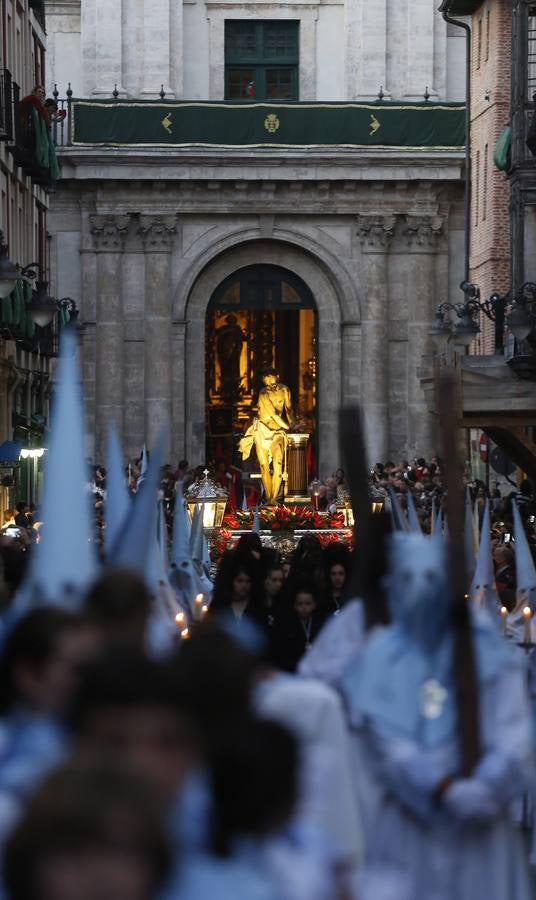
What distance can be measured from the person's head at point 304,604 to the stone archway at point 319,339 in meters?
39.6

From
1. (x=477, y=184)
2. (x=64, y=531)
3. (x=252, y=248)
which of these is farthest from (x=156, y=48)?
(x=64, y=531)

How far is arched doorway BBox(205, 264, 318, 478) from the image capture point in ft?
169

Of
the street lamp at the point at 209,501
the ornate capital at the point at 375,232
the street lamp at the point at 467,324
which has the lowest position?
the street lamp at the point at 209,501

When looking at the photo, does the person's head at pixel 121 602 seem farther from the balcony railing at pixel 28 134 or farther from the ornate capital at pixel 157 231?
the ornate capital at pixel 157 231

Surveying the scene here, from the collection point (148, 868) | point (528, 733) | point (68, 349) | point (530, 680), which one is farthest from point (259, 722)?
point (530, 680)

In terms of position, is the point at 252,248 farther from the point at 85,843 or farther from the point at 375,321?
the point at 85,843

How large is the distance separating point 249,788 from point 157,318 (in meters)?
46.7

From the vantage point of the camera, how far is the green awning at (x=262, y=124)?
49.7 meters

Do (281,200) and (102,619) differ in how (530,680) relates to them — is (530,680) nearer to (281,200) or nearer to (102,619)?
(102,619)

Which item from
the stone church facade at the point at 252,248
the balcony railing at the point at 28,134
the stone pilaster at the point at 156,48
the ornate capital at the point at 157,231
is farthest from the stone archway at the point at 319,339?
the balcony railing at the point at 28,134

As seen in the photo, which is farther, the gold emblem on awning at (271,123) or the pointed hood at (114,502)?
the gold emblem on awning at (271,123)

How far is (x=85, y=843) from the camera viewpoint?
3.70m

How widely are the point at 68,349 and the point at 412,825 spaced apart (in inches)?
82.2

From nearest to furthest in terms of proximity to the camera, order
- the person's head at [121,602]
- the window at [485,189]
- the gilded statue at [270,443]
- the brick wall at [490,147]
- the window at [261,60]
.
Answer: the person's head at [121,602], the brick wall at [490,147], the gilded statue at [270,443], the window at [485,189], the window at [261,60]
